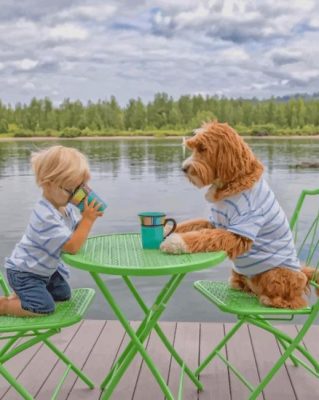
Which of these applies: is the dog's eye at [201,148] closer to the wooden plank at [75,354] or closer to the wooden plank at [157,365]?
the wooden plank at [157,365]

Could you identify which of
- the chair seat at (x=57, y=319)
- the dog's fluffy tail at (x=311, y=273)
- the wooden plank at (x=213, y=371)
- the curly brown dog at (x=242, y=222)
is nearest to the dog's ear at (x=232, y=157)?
the curly brown dog at (x=242, y=222)

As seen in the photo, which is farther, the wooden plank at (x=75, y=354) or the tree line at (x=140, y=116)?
the tree line at (x=140, y=116)

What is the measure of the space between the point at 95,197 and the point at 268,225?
66 cm

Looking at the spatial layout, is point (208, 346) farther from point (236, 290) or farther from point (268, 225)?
point (268, 225)

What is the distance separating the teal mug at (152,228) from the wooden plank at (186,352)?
2.36ft

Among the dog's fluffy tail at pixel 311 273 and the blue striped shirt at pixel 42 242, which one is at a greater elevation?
the blue striped shirt at pixel 42 242

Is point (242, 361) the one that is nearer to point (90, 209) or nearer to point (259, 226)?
point (259, 226)

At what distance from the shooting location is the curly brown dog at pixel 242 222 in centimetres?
225

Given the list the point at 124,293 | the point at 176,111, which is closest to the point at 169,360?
the point at 124,293

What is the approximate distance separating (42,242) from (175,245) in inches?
18.4

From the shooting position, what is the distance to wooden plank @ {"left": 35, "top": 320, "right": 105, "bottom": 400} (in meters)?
2.63

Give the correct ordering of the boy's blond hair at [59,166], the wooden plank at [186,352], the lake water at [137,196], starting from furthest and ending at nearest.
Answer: the lake water at [137,196]
the wooden plank at [186,352]
the boy's blond hair at [59,166]

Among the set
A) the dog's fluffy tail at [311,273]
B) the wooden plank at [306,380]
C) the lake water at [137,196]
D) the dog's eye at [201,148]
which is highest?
the dog's eye at [201,148]

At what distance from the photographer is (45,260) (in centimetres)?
226
